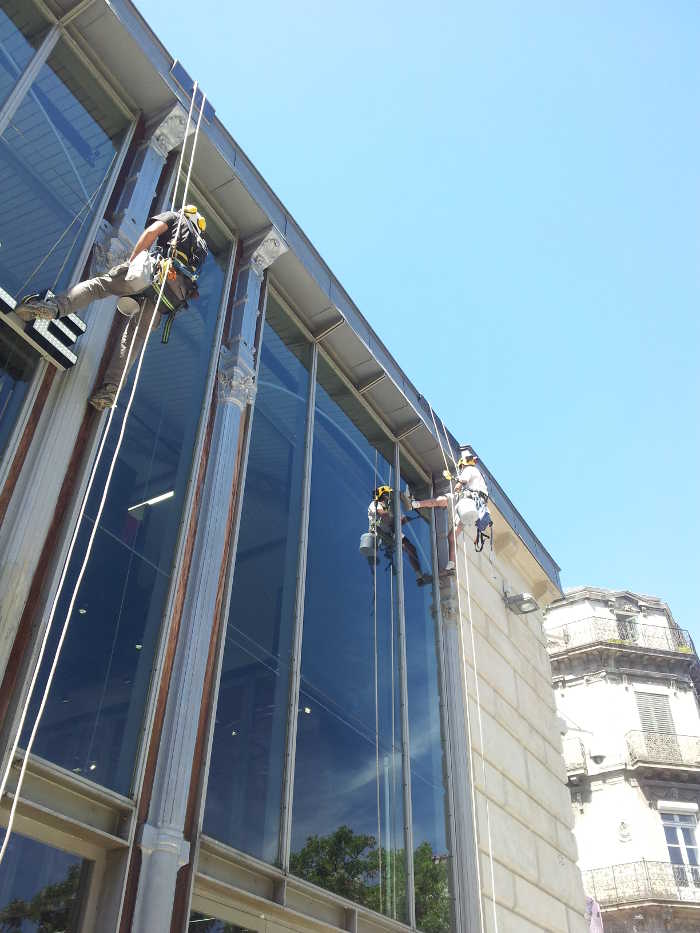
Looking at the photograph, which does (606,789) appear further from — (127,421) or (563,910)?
(127,421)

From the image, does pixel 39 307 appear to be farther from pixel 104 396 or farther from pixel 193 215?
pixel 193 215

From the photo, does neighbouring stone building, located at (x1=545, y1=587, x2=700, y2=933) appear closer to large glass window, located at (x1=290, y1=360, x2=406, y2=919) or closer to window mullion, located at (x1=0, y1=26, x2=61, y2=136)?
large glass window, located at (x1=290, y1=360, x2=406, y2=919)

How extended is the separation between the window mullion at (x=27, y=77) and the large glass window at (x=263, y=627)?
377 cm

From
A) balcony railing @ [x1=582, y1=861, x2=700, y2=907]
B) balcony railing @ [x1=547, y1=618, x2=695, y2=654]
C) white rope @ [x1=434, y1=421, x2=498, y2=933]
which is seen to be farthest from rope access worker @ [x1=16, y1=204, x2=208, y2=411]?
balcony railing @ [x1=547, y1=618, x2=695, y2=654]

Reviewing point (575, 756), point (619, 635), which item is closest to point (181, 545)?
point (575, 756)

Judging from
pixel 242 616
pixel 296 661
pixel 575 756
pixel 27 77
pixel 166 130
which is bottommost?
pixel 296 661

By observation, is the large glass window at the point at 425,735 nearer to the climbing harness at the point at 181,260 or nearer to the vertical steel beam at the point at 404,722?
the vertical steel beam at the point at 404,722

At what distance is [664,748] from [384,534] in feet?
→ 94.4

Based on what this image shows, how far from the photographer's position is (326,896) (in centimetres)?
741

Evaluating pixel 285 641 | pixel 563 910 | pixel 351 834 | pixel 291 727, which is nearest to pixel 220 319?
pixel 285 641

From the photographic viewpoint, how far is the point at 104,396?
22.4 ft

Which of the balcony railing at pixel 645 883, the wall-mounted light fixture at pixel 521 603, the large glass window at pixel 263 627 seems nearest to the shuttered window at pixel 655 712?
the balcony railing at pixel 645 883

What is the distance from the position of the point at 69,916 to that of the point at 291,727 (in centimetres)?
278

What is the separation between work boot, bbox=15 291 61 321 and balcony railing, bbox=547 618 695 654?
35.4 m
